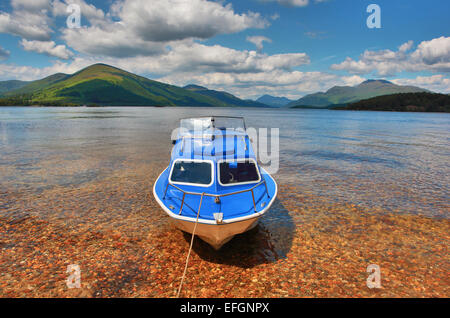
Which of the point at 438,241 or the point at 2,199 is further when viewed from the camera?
the point at 2,199

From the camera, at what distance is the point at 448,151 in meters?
29.1

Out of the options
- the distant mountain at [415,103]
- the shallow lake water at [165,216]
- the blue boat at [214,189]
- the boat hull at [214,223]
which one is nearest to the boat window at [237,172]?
the blue boat at [214,189]

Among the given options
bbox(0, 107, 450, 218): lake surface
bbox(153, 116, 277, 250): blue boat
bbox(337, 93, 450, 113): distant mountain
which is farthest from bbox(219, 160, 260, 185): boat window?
bbox(337, 93, 450, 113): distant mountain

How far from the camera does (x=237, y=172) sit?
9.53 metres

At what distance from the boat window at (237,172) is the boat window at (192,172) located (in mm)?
537

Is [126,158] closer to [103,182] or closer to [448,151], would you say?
[103,182]

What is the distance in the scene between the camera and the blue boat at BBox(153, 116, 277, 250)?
759 centimetres

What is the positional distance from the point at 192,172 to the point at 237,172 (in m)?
1.82

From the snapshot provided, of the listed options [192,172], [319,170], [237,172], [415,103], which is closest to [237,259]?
[237,172]

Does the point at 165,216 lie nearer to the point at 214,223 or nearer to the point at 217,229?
the point at 217,229

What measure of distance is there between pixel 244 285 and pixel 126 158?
19.2 m

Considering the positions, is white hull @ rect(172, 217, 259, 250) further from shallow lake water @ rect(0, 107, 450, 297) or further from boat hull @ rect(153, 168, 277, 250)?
shallow lake water @ rect(0, 107, 450, 297)
